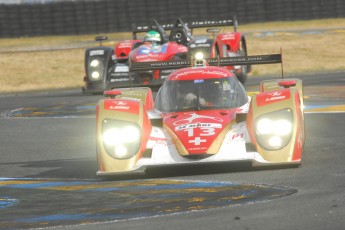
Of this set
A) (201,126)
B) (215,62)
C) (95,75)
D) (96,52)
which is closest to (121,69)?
(95,75)

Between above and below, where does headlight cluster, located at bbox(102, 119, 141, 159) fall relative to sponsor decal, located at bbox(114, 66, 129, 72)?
above

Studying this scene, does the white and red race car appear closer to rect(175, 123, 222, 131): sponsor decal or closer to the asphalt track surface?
rect(175, 123, 222, 131): sponsor decal

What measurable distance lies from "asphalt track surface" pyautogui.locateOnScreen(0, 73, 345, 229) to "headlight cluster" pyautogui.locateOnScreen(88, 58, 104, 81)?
312 inches

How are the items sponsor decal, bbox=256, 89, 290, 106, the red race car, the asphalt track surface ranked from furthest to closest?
the red race car < sponsor decal, bbox=256, 89, 290, 106 < the asphalt track surface

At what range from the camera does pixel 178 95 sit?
13578 mm

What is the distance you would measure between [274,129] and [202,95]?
1.49 metres

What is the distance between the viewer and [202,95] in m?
13.4

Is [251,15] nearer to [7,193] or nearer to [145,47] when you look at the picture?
[145,47]

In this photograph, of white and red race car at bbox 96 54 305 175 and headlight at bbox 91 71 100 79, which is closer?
white and red race car at bbox 96 54 305 175

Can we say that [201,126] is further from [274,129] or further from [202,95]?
[202,95]

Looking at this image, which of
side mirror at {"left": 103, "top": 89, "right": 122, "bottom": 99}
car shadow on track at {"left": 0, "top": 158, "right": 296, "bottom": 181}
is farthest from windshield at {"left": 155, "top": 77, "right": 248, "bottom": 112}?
car shadow on track at {"left": 0, "top": 158, "right": 296, "bottom": 181}

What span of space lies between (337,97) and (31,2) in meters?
21.4

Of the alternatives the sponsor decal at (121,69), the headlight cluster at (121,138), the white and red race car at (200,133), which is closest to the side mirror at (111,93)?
the white and red race car at (200,133)

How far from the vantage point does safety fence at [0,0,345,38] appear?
41156 millimetres
